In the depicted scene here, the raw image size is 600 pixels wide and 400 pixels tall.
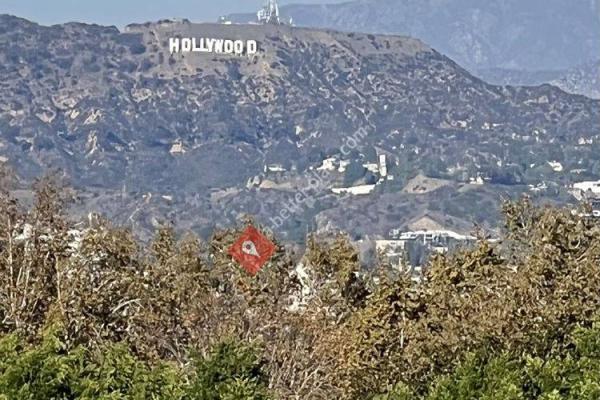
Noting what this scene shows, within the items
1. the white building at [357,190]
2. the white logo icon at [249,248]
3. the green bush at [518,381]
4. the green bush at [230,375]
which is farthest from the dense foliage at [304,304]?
the white building at [357,190]

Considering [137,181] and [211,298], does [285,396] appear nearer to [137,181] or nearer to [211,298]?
[211,298]

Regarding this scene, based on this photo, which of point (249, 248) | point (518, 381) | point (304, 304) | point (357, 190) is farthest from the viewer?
point (357, 190)

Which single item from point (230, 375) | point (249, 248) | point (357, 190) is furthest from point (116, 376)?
point (357, 190)

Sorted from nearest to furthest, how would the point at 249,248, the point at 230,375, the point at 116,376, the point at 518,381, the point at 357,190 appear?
the point at 518,381 → the point at 116,376 → the point at 230,375 → the point at 249,248 → the point at 357,190

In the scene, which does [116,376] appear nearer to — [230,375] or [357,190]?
[230,375]

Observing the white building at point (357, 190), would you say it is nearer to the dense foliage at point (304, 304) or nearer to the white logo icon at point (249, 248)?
the white logo icon at point (249, 248)

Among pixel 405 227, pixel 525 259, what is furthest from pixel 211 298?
pixel 405 227

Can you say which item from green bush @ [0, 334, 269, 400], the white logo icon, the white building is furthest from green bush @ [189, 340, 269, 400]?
the white building
